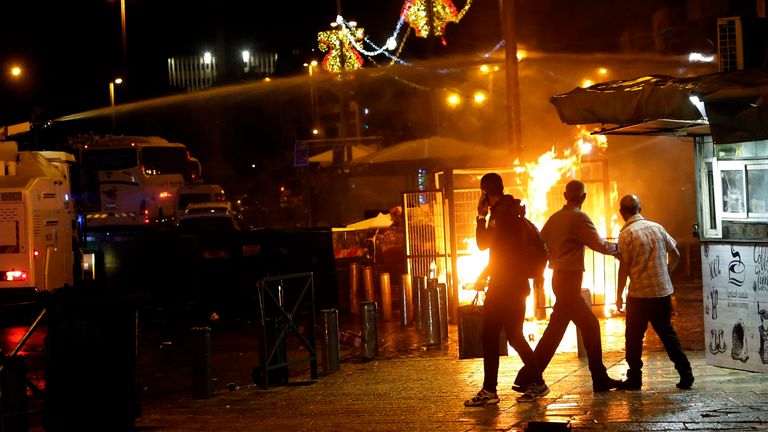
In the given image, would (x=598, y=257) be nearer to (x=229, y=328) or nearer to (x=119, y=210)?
(x=229, y=328)

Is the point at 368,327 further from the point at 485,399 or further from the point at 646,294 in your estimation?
the point at 646,294

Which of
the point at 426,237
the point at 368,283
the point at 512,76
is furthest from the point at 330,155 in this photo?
the point at 426,237

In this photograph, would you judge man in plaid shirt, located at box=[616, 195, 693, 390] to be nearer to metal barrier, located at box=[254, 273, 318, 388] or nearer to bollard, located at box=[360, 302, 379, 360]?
metal barrier, located at box=[254, 273, 318, 388]

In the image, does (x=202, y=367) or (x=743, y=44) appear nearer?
(x=743, y=44)

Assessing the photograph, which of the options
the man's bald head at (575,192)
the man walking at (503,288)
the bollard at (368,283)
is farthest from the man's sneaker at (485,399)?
the bollard at (368,283)

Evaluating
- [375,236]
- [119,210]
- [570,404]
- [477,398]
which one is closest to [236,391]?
[477,398]

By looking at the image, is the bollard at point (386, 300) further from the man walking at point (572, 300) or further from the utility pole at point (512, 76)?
the man walking at point (572, 300)

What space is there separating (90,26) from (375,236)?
32.6 m

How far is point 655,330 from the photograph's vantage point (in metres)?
8.20

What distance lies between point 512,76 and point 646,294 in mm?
8700

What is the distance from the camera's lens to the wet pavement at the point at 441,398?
724 centimetres

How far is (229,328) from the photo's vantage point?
16.6 m

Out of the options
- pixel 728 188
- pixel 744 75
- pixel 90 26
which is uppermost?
pixel 90 26

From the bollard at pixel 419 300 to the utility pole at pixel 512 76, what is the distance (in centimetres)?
338
